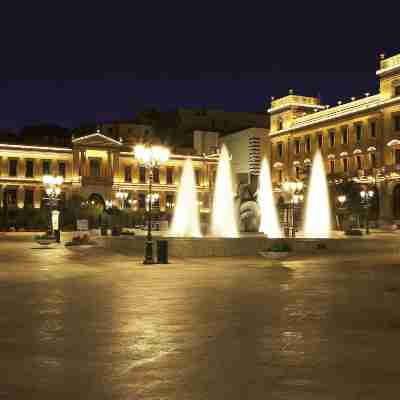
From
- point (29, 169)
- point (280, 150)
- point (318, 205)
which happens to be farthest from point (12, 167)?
point (318, 205)

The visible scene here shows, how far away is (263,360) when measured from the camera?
20.5ft

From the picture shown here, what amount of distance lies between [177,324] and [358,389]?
3.58 metres

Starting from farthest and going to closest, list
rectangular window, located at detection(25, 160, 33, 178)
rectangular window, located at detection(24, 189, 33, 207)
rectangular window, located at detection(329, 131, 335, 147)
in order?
rectangular window, located at detection(24, 189, 33, 207) < rectangular window, located at detection(25, 160, 33, 178) < rectangular window, located at detection(329, 131, 335, 147)

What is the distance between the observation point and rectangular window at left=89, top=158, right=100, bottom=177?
77.2m

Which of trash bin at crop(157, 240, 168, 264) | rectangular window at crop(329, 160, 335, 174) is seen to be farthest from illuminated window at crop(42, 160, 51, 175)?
trash bin at crop(157, 240, 168, 264)

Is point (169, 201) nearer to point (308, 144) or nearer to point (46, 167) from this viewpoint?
point (46, 167)

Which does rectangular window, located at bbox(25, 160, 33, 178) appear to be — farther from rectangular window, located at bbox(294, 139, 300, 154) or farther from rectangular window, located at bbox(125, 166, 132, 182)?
rectangular window, located at bbox(294, 139, 300, 154)

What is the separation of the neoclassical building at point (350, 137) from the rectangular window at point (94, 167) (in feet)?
75.5

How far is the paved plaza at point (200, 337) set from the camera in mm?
5312

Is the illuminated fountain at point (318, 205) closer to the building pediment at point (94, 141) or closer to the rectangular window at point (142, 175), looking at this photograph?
the building pediment at point (94, 141)

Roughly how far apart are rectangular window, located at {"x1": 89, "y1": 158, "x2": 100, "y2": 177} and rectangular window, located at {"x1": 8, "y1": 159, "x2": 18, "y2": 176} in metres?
9.55

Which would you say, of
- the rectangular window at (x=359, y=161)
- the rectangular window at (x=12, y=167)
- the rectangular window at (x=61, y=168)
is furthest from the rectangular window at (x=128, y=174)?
the rectangular window at (x=359, y=161)

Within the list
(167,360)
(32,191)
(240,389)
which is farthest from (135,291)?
(32,191)

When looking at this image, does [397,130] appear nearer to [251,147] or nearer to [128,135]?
[251,147]
